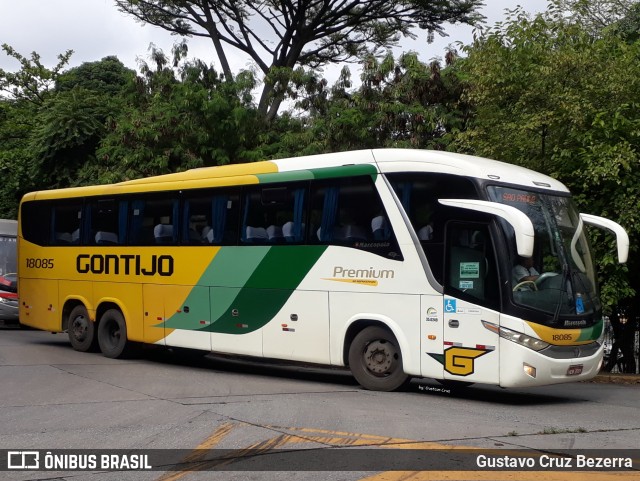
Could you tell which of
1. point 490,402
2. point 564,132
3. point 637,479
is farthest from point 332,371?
point 637,479

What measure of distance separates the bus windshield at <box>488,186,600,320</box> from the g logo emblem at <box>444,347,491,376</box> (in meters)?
0.88

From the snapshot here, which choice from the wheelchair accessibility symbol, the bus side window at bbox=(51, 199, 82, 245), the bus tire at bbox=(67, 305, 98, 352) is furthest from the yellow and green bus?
the bus side window at bbox=(51, 199, 82, 245)

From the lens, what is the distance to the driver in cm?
1187

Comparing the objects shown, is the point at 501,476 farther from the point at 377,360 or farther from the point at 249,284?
the point at 249,284

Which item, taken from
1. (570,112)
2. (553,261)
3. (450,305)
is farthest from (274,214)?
(570,112)

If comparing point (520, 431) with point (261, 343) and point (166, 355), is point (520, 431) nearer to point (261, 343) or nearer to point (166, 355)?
point (261, 343)

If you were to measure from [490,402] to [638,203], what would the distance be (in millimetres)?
5880

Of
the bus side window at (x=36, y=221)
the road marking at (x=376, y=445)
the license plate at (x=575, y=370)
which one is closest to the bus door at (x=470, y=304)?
the license plate at (x=575, y=370)

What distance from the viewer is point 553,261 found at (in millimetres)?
12266

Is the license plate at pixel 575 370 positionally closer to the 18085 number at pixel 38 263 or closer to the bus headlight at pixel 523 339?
the bus headlight at pixel 523 339

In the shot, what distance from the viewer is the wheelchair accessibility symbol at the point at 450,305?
40.3 ft

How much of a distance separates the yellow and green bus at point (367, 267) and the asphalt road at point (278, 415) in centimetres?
67

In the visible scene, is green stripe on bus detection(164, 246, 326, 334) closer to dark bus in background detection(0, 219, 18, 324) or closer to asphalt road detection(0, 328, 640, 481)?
asphalt road detection(0, 328, 640, 481)

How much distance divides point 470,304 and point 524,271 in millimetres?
809
